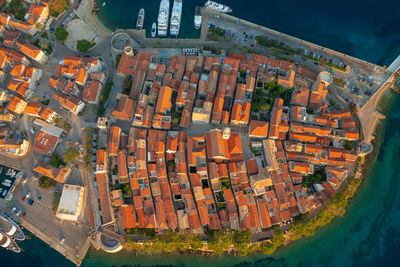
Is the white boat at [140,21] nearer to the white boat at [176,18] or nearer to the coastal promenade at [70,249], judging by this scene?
the white boat at [176,18]

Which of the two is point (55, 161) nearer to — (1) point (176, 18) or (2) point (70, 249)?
(2) point (70, 249)

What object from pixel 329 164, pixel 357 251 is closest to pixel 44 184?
pixel 329 164

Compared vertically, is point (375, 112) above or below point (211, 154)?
above

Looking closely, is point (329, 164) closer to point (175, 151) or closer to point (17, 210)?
point (175, 151)

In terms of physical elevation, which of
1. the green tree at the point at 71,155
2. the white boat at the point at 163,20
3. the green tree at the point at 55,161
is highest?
the white boat at the point at 163,20

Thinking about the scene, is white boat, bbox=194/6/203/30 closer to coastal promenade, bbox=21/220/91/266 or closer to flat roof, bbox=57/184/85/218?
flat roof, bbox=57/184/85/218

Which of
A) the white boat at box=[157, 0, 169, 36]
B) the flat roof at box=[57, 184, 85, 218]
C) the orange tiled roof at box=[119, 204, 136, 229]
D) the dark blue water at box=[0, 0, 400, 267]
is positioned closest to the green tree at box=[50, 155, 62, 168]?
the flat roof at box=[57, 184, 85, 218]

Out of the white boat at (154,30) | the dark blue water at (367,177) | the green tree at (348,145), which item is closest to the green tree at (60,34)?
the dark blue water at (367,177)

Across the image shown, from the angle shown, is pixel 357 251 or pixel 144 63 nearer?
pixel 357 251
